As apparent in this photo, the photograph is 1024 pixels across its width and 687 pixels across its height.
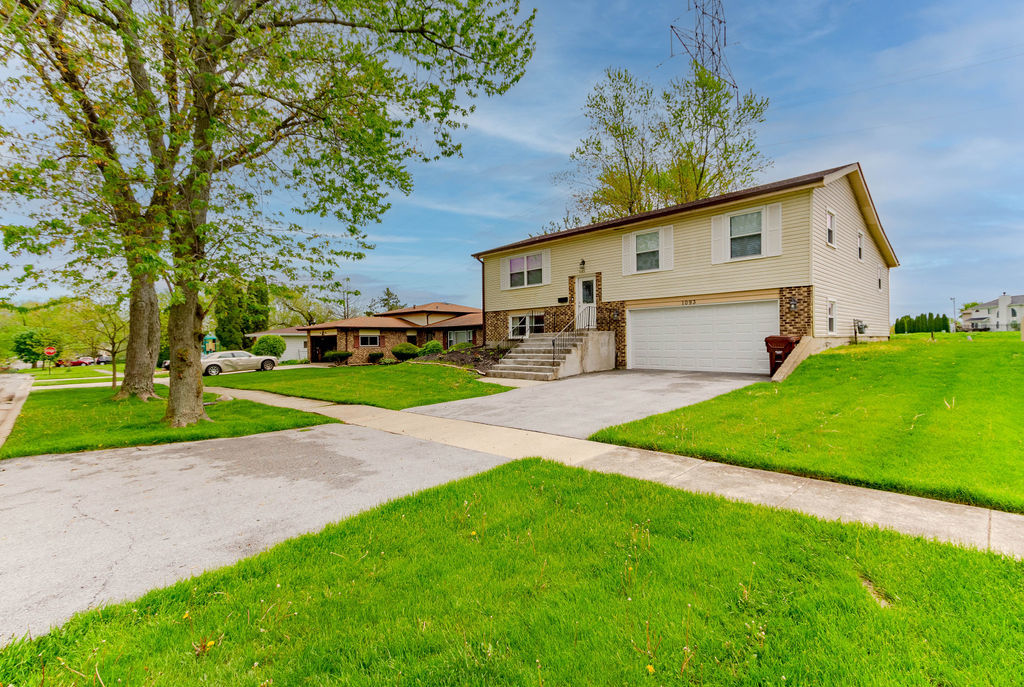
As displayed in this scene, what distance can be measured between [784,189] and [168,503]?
14.3 meters

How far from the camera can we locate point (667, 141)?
74.7 feet

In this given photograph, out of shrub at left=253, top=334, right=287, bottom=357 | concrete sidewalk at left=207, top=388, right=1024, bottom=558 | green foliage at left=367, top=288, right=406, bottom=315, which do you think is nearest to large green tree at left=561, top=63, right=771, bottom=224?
concrete sidewalk at left=207, top=388, right=1024, bottom=558

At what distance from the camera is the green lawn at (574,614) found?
1858mm

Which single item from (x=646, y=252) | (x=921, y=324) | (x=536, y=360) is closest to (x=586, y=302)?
(x=646, y=252)

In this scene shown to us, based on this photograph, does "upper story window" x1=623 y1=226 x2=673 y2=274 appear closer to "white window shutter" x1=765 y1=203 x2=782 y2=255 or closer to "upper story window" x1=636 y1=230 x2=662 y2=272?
"upper story window" x1=636 y1=230 x2=662 y2=272

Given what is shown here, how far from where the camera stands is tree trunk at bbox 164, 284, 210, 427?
7.73 metres

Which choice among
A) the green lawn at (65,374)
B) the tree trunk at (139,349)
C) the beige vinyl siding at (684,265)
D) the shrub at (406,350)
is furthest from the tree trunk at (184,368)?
the green lawn at (65,374)

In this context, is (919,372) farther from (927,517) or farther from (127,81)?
(127,81)

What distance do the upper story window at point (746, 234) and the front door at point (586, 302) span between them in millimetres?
4888

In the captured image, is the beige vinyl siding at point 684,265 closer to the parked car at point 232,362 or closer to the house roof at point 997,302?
the parked car at point 232,362

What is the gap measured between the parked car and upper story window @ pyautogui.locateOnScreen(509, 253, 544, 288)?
17388mm

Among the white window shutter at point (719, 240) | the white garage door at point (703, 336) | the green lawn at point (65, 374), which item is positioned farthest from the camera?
the green lawn at point (65, 374)

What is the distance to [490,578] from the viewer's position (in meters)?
2.59

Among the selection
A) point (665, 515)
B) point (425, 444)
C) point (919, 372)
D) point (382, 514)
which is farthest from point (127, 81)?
point (919, 372)
